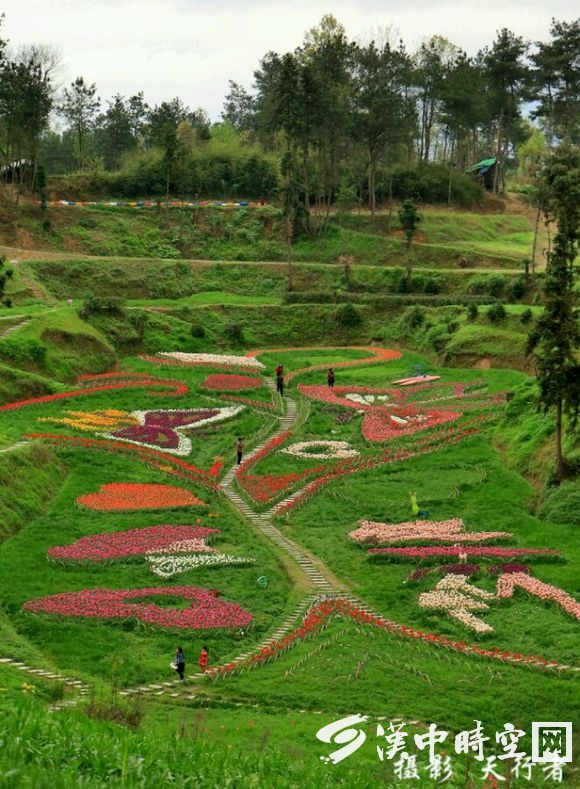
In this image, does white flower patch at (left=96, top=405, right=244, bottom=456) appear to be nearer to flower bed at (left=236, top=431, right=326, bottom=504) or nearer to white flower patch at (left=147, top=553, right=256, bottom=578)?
flower bed at (left=236, top=431, right=326, bottom=504)

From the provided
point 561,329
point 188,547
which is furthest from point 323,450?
point 188,547

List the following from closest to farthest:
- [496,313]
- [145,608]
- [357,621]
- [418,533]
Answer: [357,621]
[145,608]
[418,533]
[496,313]

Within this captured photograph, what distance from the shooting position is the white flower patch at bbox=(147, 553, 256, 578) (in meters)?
37.9

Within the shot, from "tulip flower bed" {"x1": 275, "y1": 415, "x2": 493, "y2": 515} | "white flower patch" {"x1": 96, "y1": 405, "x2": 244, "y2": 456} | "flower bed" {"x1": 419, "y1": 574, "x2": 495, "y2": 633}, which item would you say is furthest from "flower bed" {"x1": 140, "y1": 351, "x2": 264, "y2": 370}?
"flower bed" {"x1": 419, "y1": 574, "x2": 495, "y2": 633}

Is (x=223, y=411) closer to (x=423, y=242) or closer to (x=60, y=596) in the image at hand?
(x=60, y=596)

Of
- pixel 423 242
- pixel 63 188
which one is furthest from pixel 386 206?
pixel 63 188

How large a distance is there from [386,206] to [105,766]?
97.3 m

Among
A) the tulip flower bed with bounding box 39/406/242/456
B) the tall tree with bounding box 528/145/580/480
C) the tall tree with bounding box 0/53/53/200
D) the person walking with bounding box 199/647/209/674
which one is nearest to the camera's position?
the person walking with bounding box 199/647/209/674

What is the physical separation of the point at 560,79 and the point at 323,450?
7771 centimetres

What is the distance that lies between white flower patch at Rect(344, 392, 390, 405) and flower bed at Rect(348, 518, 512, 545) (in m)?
19.3

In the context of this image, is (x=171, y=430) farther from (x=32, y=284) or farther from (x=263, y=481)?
(x=32, y=284)

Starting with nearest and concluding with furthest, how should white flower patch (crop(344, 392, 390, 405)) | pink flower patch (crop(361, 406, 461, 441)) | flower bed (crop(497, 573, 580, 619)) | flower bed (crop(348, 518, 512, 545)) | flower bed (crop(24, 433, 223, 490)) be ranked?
flower bed (crop(497, 573, 580, 619)), flower bed (crop(348, 518, 512, 545)), flower bed (crop(24, 433, 223, 490)), pink flower patch (crop(361, 406, 461, 441)), white flower patch (crop(344, 392, 390, 405))

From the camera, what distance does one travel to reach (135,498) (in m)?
45.7

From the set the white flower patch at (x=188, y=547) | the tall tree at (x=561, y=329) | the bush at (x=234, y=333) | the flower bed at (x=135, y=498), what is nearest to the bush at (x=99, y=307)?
the bush at (x=234, y=333)
